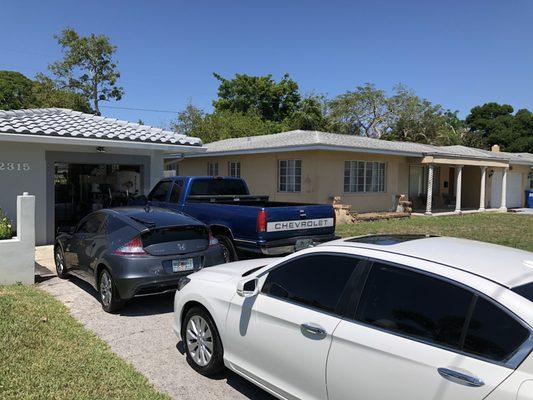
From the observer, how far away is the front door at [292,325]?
329 cm

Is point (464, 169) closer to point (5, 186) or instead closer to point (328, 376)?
point (5, 186)

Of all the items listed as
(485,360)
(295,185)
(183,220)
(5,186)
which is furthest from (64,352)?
(295,185)

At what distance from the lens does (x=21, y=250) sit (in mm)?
7590

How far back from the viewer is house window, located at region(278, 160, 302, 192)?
749 inches

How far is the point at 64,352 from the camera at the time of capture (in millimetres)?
4840

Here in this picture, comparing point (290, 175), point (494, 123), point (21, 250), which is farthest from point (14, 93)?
point (494, 123)

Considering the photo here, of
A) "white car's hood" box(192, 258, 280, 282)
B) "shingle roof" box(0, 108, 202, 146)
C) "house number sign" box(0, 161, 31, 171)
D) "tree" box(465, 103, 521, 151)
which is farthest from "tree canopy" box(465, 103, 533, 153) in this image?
"white car's hood" box(192, 258, 280, 282)

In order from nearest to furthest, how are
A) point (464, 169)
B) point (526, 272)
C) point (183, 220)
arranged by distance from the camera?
1. point (526, 272)
2. point (183, 220)
3. point (464, 169)

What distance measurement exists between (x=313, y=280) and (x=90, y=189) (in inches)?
503

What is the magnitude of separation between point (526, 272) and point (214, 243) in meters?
4.85

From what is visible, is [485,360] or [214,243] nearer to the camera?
[485,360]

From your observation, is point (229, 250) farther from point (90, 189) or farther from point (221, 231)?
point (90, 189)

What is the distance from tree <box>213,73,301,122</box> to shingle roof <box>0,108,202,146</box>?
30897 millimetres

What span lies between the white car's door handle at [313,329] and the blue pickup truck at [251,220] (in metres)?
4.32
